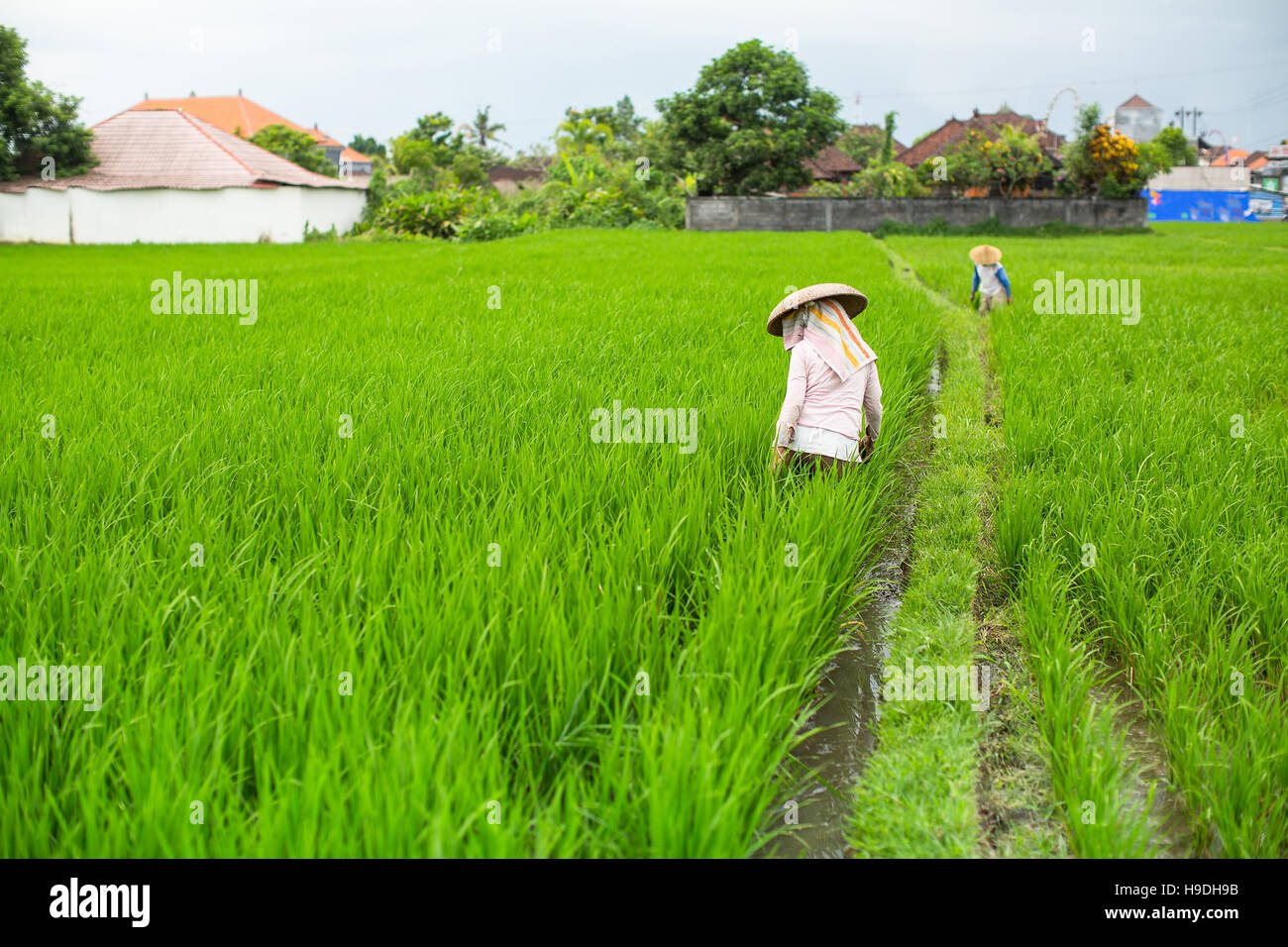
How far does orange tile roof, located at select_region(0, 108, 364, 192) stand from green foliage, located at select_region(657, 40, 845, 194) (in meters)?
10.5

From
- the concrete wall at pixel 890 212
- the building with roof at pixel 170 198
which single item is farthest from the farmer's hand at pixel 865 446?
the concrete wall at pixel 890 212

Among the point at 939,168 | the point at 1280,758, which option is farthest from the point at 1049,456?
the point at 939,168

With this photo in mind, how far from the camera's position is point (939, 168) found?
2511 cm

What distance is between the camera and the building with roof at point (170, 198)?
891 inches

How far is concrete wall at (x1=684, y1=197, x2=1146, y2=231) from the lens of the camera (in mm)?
24484

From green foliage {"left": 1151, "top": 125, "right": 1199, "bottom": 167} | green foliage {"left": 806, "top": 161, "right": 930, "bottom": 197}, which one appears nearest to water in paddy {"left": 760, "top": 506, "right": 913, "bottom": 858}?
green foliage {"left": 806, "top": 161, "right": 930, "bottom": 197}

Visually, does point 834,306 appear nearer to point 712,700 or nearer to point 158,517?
point 712,700

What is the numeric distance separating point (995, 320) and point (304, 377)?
534cm

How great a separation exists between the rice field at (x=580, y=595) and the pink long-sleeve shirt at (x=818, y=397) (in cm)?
21

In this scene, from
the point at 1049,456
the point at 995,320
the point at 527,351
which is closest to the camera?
the point at 1049,456

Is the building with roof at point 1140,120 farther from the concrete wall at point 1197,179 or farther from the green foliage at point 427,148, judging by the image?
the green foliage at point 427,148
